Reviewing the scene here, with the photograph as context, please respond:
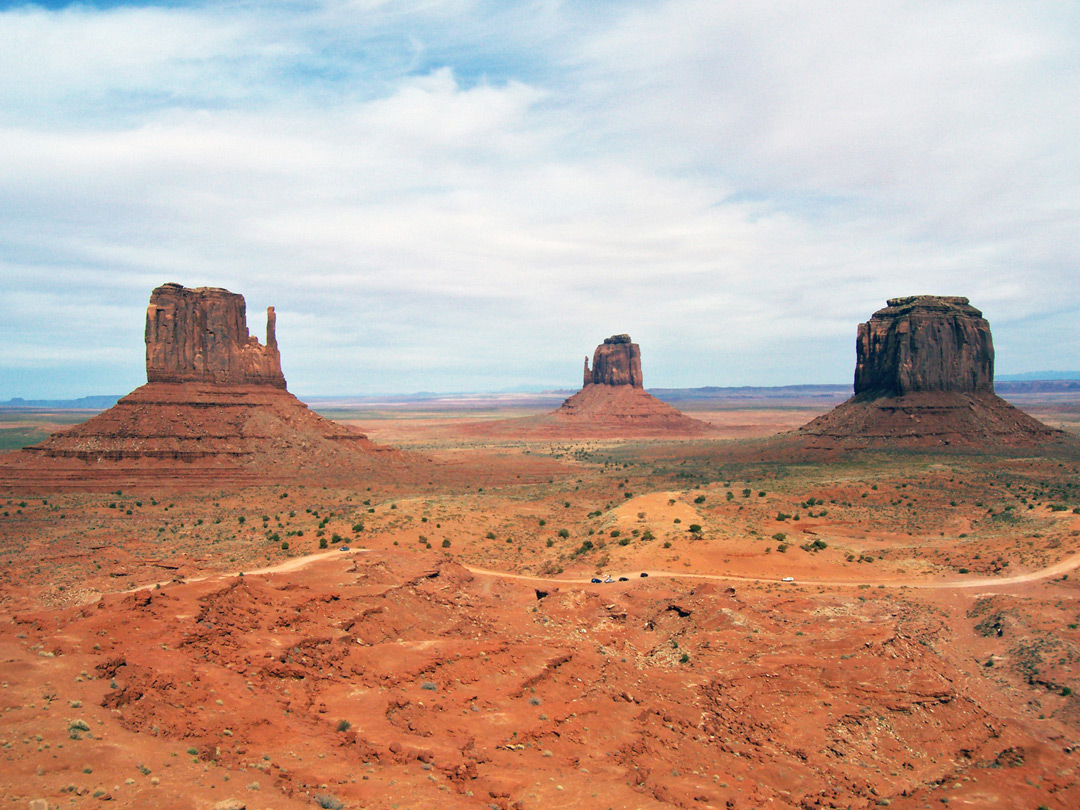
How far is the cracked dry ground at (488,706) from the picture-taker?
12273mm

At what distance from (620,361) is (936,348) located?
89.1m

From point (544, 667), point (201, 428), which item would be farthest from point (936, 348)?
point (201, 428)

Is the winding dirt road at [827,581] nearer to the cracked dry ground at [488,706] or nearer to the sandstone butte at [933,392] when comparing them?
the cracked dry ground at [488,706]

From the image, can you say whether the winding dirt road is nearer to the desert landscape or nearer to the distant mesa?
the desert landscape

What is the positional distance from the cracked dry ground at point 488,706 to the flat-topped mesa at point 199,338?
57.4 metres

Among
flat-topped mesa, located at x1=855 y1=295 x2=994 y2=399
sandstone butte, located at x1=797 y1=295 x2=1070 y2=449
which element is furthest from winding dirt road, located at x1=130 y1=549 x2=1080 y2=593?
flat-topped mesa, located at x1=855 y1=295 x2=994 y2=399

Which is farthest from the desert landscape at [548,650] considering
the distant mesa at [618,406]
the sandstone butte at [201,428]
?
the distant mesa at [618,406]

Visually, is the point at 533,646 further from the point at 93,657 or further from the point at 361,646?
the point at 93,657

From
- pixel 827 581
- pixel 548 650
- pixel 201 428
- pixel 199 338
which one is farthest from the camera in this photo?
pixel 199 338

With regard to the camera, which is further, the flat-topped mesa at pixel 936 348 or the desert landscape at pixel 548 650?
the flat-topped mesa at pixel 936 348

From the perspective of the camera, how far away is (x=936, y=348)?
8588 centimetres

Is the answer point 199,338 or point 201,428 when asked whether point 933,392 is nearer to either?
point 201,428

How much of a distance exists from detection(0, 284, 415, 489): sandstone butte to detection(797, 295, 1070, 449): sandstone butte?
62106mm

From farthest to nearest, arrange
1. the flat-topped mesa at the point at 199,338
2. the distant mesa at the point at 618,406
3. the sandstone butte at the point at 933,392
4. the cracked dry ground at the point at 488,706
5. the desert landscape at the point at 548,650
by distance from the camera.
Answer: the distant mesa at the point at 618,406 < the sandstone butte at the point at 933,392 < the flat-topped mesa at the point at 199,338 < the desert landscape at the point at 548,650 < the cracked dry ground at the point at 488,706
